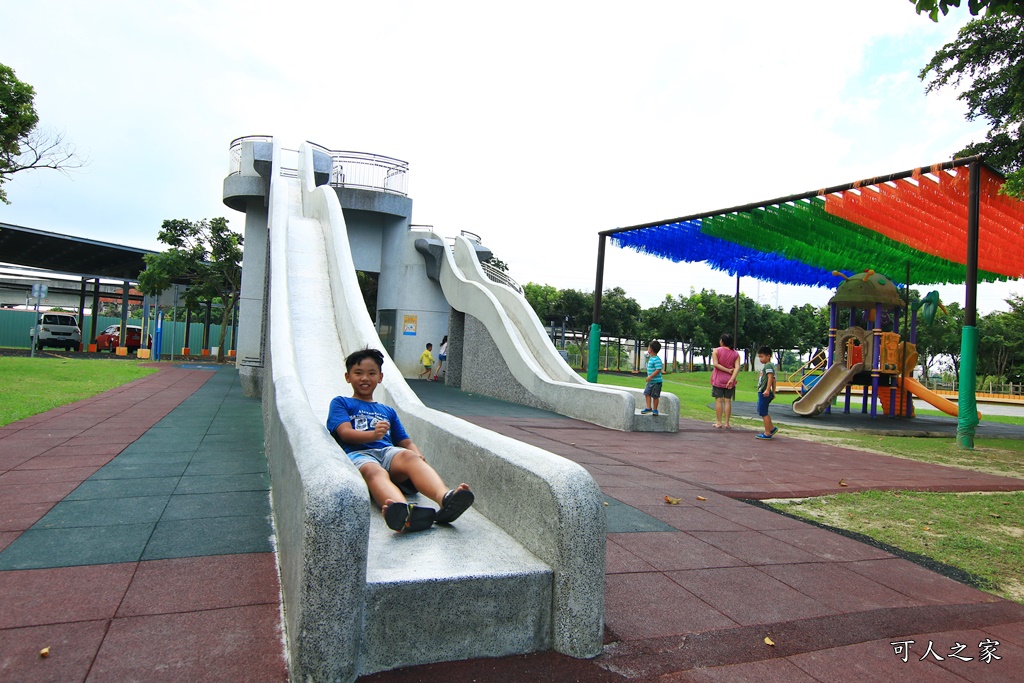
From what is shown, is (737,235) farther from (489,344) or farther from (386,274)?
(386,274)

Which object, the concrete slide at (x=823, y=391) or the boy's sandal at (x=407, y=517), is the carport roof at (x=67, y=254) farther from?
the boy's sandal at (x=407, y=517)

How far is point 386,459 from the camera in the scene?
4.16 meters

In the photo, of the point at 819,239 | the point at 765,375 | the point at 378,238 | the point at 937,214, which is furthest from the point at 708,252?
the point at 378,238

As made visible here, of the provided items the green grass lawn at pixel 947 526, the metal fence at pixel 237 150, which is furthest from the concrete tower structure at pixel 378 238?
the green grass lawn at pixel 947 526

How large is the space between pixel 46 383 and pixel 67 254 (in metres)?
22.6

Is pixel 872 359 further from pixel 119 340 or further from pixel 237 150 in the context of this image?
pixel 119 340

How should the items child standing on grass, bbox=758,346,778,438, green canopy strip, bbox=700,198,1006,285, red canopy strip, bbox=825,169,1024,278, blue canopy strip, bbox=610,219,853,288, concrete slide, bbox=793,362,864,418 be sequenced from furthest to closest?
concrete slide, bbox=793,362,864,418 < blue canopy strip, bbox=610,219,853,288 < green canopy strip, bbox=700,198,1006,285 < child standing on grass, bbox=758,346,778,438 < red canopy strip, bbox=825,169,1024,278

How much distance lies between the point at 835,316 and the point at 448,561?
17895 millimetres

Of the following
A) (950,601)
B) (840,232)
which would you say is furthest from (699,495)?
(840,232)

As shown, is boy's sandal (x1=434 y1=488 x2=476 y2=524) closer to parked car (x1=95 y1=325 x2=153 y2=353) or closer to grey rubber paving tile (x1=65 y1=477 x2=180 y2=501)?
grey rubber paving tile (x1=65 y1=477 x2=180 y2=501)

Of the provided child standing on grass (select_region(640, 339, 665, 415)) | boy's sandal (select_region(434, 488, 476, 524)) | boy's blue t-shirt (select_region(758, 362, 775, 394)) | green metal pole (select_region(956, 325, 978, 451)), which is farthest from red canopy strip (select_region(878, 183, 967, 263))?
boy's sandal (select_region(434, 488, 476, 524))

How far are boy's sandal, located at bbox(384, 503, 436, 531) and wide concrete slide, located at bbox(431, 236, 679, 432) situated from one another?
25.4 ft

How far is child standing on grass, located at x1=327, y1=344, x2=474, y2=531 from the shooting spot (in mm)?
3479

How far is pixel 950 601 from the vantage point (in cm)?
387
